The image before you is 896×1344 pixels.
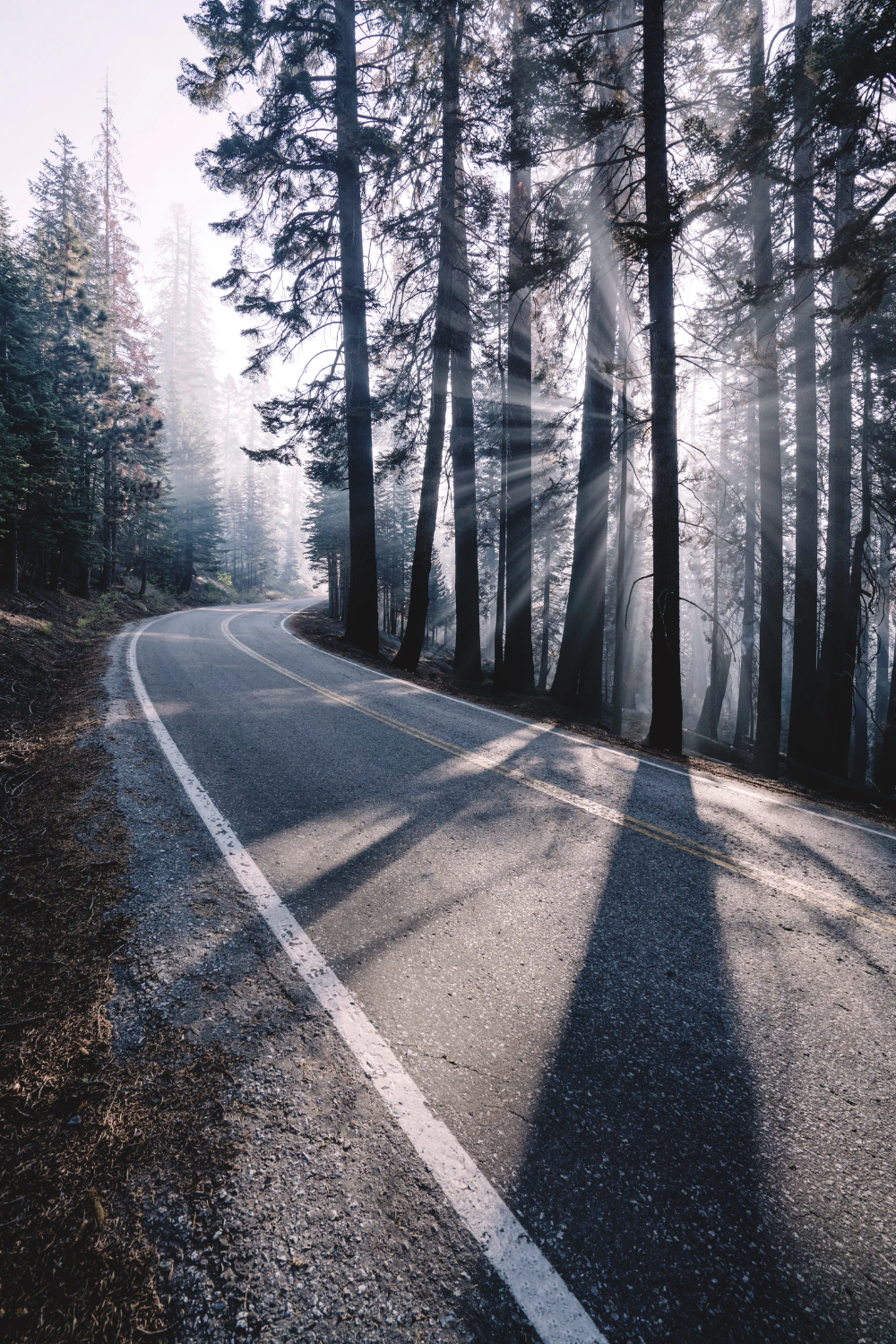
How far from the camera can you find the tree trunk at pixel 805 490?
11555 millimetres

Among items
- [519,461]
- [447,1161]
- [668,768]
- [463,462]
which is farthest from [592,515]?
[447,1161]

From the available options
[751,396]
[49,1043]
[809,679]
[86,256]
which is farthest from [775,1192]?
[86,256]

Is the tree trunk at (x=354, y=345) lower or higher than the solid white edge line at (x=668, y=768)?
higher

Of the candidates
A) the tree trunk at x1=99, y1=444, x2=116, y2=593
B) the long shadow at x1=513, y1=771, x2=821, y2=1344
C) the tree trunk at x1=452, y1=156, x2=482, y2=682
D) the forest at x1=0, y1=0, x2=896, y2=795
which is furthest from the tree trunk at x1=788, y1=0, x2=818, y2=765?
the tree trunk at x1=99, y1=444, x2=116, y2=593

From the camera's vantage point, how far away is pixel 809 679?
12930 mm

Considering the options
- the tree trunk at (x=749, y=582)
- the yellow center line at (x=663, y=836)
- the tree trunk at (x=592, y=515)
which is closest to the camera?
the yellow center line at (x=663, y=836)

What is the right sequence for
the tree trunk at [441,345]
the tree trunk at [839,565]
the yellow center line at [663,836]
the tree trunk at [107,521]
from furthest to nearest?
the tree trunk at [107,521] → the tree trunk at [441,345] → the tree trunk at [839,565] → the yellow center line at [663,836]

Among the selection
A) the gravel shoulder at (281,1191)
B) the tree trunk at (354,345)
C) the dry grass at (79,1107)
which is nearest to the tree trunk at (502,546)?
the tree trunk at (354,345)

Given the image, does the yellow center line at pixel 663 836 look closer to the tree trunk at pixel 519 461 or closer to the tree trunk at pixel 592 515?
the tree trunk at pixel 519 461

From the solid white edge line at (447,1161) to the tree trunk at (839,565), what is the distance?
537 inches

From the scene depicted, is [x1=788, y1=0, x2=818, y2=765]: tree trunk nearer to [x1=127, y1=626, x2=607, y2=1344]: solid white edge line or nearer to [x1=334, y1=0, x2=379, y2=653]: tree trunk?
[x1=334, y1=0, x2=379, y2=653]: tree trunk

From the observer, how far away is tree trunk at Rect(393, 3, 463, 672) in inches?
520

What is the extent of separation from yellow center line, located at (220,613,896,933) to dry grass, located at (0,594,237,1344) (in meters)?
3.65

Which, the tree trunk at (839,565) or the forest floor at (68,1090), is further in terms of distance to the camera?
the tree trunk at (839,565)
